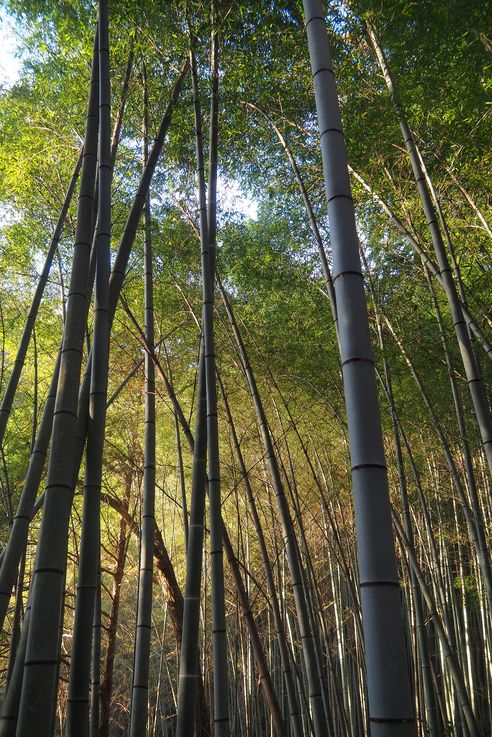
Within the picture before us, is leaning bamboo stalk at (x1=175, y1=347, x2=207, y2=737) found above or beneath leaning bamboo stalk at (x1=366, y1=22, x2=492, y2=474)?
beneath

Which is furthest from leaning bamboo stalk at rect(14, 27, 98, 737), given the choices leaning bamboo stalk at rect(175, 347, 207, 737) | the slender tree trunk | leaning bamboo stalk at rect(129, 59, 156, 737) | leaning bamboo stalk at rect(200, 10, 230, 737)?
the slender tree trunk

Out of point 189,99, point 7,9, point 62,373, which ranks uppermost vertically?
point 189,99

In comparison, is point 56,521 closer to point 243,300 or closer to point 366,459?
point 366,459

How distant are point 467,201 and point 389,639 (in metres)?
4.07

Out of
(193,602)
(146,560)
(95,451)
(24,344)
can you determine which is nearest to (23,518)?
(95,451)

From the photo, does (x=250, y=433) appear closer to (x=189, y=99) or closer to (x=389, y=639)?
(x=189, y=99)

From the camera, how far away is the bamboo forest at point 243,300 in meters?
1.59

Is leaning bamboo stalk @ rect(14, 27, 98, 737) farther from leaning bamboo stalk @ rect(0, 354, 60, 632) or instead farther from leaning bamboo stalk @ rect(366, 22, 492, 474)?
leaning bamboo stalk @ rect(366, 22, 492, 474)

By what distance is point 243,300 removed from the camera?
20.4 feet

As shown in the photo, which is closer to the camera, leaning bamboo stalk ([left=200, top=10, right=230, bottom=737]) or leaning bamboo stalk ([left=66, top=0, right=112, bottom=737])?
leaning bamboo stalk ([left=66, top=0, right=112, bottom=737])

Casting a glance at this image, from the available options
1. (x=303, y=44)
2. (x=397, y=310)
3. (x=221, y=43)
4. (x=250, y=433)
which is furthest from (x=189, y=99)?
(x=250, y=433)

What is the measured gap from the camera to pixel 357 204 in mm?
4801

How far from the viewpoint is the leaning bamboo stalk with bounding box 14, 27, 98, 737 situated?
145 cm

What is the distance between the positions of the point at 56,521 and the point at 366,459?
916 millimetres
